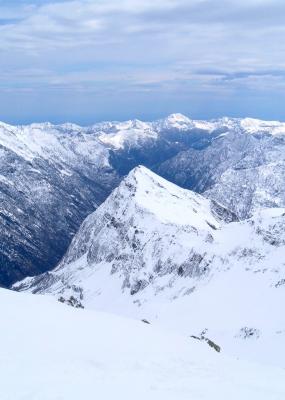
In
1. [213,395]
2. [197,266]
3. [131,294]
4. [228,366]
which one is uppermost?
[213,395]

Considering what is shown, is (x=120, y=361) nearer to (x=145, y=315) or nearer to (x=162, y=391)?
(x=162, y=391)

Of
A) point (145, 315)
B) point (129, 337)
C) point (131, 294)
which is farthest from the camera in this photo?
point (131, 294)

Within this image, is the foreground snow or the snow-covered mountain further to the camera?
the snow-covered mountain

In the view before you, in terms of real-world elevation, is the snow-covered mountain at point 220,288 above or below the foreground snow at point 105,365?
below

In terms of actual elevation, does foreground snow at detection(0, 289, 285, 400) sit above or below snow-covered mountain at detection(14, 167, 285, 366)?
above

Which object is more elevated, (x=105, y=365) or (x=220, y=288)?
(x=105, y=365)

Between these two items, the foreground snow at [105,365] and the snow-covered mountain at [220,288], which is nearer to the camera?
the foreground snow at [105,365]

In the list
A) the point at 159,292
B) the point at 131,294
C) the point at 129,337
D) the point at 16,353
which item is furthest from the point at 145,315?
the point at 16,353

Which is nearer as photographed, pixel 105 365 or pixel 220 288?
pixel 105 365
